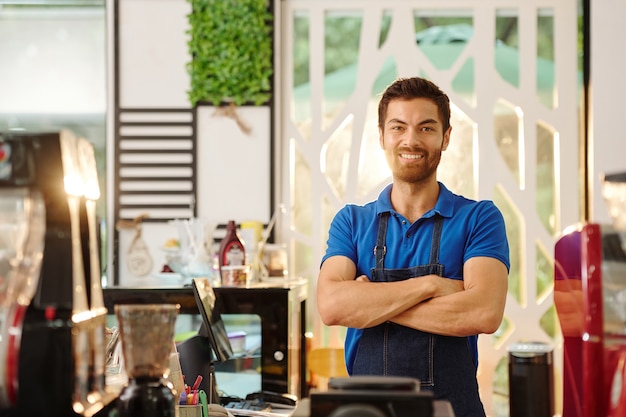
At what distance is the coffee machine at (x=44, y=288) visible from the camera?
1.50 meters

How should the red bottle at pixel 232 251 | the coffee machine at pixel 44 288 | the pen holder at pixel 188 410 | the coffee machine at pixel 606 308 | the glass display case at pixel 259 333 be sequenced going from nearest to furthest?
the coffee machine at pixel 44 288 < the coffee machine at pixel 606 308 < the pen holder at pixel 188 410 < the glass display case at pixel 259 333 < the red bottle at pixel 232 251

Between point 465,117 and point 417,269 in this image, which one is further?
point 465,117

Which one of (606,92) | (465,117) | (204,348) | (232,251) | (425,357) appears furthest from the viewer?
(465,117)

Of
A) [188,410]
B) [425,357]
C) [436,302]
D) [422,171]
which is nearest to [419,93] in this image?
[422,171]

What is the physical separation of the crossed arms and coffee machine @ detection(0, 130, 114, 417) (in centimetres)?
111

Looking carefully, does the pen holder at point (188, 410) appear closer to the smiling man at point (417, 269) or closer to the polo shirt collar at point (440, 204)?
the smiling man at point (417, 269)

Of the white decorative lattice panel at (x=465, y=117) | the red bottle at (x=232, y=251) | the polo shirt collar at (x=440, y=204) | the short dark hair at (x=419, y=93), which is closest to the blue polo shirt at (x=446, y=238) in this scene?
the polo shirt collar at (x=440, y=204)

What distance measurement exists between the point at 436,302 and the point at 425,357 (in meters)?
0.16

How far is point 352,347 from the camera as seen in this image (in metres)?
2.64

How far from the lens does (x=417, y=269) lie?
2.61 metres

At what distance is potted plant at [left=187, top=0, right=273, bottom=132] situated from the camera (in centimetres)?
523

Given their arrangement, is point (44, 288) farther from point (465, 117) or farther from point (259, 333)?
point (465, 117)

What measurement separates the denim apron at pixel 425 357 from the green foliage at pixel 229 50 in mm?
2847

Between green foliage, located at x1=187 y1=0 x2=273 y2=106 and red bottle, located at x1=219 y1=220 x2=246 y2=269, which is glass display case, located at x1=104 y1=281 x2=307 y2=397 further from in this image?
green foliage, located at x1=187 y1=0 x2=273 y2=106
